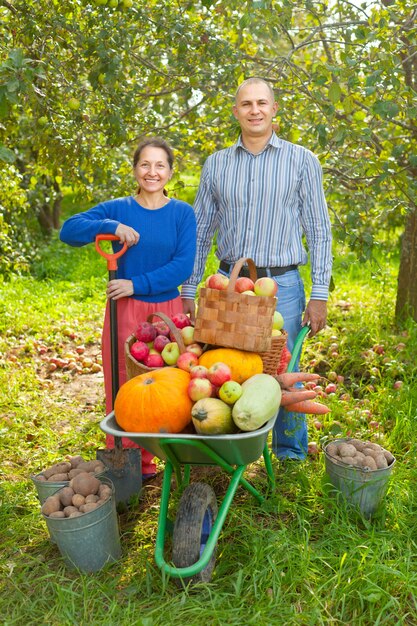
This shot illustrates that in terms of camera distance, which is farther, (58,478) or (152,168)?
(152,168)

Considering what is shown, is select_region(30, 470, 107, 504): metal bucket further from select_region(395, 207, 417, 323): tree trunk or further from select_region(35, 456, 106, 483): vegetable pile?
select_region(395, 207, 417, 323): tree trunk

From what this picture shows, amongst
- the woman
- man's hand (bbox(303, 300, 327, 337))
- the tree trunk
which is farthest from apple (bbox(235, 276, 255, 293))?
the tree trunk

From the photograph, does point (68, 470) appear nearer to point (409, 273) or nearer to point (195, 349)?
point (195, 349)

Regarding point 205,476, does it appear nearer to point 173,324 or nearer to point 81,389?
point 173,324

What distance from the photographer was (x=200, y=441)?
7.36ft

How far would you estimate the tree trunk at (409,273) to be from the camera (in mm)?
5223

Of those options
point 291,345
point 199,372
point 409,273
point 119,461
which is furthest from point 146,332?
point 409,273

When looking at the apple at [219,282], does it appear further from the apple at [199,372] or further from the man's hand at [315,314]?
the man's hand at [315,314]

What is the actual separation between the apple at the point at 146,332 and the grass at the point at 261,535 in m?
0.94

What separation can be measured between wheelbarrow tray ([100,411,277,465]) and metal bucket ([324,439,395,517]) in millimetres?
707

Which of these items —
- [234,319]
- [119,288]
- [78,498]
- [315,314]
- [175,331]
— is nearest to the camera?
[234,319]

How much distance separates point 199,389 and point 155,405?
0.17m

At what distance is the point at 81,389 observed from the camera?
498cm

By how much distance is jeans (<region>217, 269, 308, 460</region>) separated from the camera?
3.34 meters
